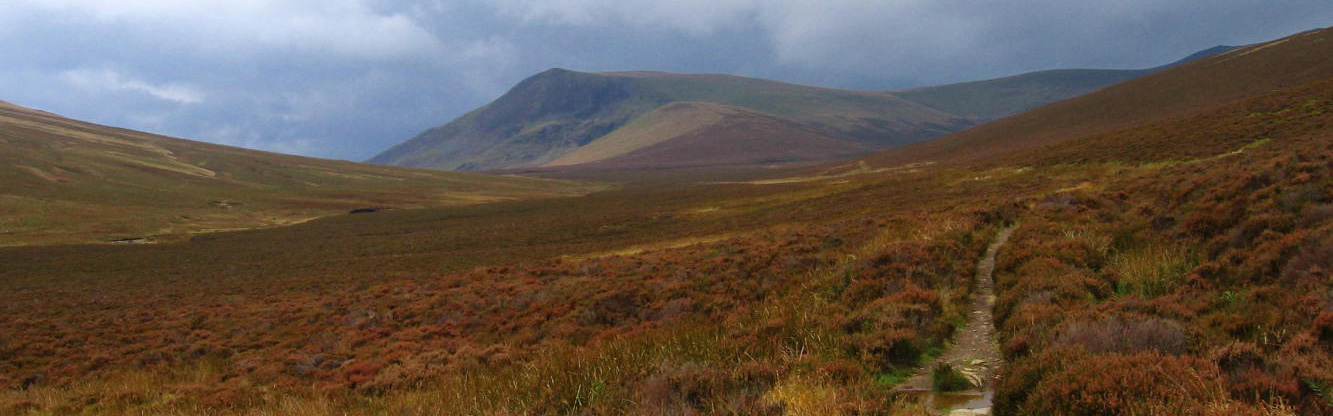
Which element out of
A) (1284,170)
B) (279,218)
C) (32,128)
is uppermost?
(32,128)

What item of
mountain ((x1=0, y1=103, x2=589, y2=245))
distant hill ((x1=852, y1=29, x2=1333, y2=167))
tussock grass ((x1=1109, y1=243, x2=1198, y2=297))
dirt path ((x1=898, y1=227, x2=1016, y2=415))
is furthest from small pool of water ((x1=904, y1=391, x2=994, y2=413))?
mountain ((x1=0, y1=103, x2=589, y2=245))

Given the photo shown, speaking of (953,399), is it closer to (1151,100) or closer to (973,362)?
(973,362)

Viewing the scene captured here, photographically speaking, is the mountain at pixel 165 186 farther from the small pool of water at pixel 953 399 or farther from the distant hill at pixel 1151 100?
the small pool of water at pixel 953 399

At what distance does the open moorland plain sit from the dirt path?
5 centimetres

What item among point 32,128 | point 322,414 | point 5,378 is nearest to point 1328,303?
point 322,414

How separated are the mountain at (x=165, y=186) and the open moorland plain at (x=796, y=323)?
138ft

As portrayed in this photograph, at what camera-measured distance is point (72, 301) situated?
2712 cm

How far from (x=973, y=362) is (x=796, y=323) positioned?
223cm

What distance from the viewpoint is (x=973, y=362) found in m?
6.07

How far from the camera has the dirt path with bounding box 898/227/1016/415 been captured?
16.9ft

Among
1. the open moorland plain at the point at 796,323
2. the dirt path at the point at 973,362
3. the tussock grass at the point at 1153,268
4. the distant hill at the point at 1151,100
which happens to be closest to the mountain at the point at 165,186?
the open moorland plain at the point at 796,323

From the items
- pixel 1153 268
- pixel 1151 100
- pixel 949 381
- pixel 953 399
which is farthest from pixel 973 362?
pixel 1151 100

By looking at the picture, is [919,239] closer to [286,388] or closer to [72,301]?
[286,388]

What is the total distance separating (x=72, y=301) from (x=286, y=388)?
85.9ft
